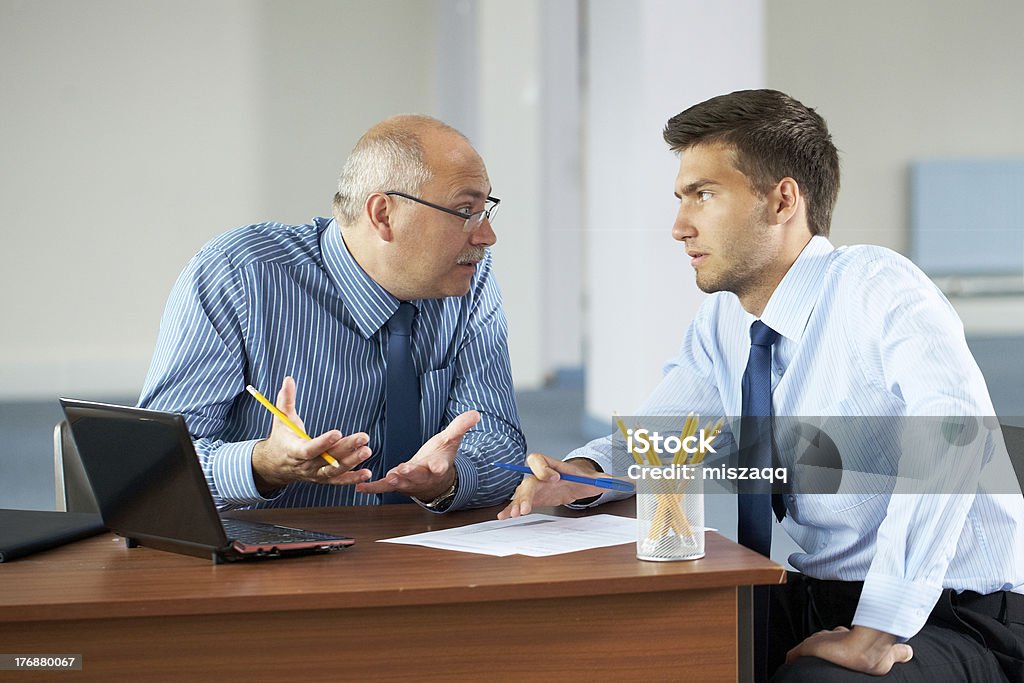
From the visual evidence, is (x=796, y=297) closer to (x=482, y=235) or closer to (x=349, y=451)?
(x=482, y=235)

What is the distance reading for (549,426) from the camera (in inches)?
205

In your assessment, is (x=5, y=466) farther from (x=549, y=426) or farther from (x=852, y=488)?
(x=852, y=488)

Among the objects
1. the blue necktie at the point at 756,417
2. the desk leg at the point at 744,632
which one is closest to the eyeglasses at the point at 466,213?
the blue necktie at the point at 756,417

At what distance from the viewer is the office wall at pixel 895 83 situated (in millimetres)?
3445

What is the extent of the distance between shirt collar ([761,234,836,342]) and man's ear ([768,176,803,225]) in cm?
9

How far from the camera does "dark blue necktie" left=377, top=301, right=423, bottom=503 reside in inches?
79.4

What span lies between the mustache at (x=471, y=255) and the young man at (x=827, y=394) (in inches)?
16.0

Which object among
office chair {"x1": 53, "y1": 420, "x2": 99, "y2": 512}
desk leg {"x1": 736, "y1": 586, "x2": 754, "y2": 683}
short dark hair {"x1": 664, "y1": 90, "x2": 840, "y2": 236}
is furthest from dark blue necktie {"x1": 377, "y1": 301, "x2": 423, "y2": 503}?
desk leg {"x1": 736, "y1": 586, "x2": 754, "y2": 683}

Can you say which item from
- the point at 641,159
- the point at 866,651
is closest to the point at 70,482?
the point at 866,651

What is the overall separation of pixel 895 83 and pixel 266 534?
9.85ft

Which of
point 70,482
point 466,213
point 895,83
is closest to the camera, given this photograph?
point 70,482

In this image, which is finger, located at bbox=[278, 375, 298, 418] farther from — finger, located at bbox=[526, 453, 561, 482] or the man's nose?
the man's nose

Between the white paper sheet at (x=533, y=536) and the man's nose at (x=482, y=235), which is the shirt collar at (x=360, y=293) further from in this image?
the white paper sheet at (x=533, y=536)

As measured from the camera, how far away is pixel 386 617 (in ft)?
4.26
